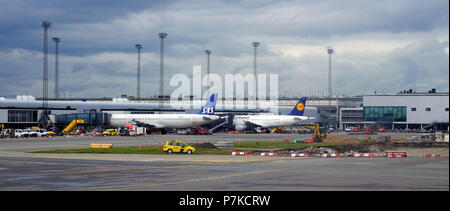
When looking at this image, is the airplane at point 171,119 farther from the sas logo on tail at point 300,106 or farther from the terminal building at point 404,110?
the terminal building at point 404,110

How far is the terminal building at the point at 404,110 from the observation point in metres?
155

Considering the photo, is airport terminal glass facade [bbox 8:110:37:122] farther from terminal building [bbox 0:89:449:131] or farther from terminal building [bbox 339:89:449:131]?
terminal building [bbox 339:89:449:131]

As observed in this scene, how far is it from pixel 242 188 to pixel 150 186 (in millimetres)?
4900

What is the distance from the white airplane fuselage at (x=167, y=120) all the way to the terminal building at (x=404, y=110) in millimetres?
59563

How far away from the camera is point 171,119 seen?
133500 millimetres

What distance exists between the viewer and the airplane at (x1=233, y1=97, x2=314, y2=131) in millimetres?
142125

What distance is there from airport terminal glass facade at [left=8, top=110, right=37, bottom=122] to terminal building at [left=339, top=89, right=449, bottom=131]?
97.4 meters

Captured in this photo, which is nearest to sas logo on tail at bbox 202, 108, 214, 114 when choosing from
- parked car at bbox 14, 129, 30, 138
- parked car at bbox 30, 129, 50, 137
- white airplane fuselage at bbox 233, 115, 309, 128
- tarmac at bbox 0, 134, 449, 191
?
white airplane fuselage at bbox 233, 115, 309, 128

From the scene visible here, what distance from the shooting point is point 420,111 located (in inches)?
6275

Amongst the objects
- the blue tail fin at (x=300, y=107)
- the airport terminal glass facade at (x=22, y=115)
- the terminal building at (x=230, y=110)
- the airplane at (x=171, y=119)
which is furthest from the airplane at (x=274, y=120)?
the airport terminal glass facade at (x=22, y=115)
